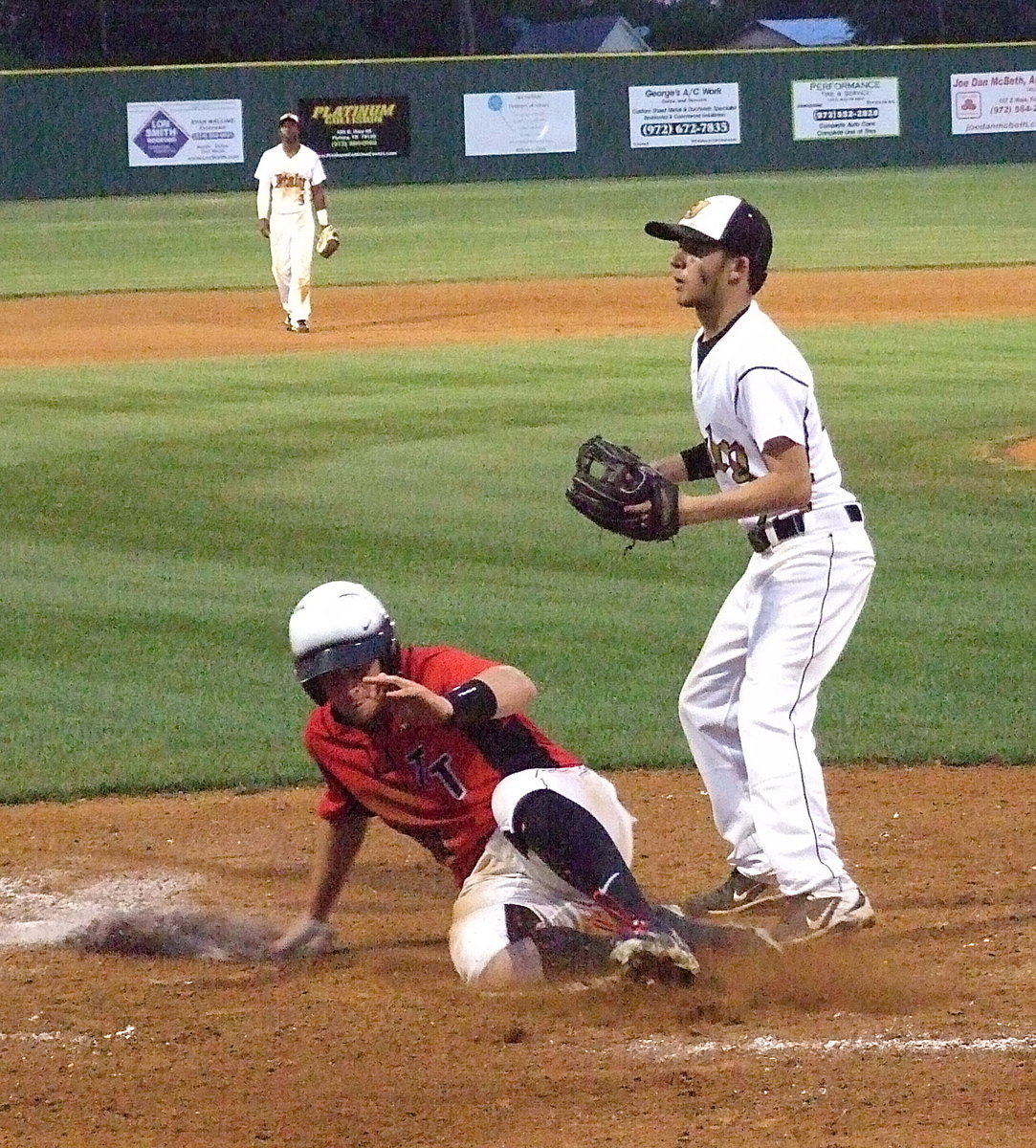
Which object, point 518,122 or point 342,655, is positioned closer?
point 342,655

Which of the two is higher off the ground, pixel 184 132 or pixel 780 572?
pixel 184 132

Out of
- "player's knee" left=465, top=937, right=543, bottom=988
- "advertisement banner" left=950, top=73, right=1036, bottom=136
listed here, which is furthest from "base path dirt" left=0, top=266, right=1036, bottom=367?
"advertisement banner" left=950, top=73, right=1036, bottom=136

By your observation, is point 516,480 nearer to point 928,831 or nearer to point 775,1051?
point 928,831

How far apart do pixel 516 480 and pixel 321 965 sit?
6609 mm

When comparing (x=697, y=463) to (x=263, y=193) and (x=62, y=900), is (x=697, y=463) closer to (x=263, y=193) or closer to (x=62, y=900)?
(x=62, y=900)

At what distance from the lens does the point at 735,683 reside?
471 cm

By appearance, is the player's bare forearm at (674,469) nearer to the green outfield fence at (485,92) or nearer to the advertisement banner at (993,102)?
the green outfield fence at (485,92)

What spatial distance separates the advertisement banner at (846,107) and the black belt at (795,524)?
32.3 meters

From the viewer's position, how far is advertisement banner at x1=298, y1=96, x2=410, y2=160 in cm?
3478

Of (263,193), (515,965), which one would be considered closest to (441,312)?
(263,193)

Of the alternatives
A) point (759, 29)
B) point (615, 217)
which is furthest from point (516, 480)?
Result: point (759, 29)

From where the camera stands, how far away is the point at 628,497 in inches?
168

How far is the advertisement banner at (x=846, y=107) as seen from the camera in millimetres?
35406

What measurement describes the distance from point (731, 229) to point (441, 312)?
50.7 feet
